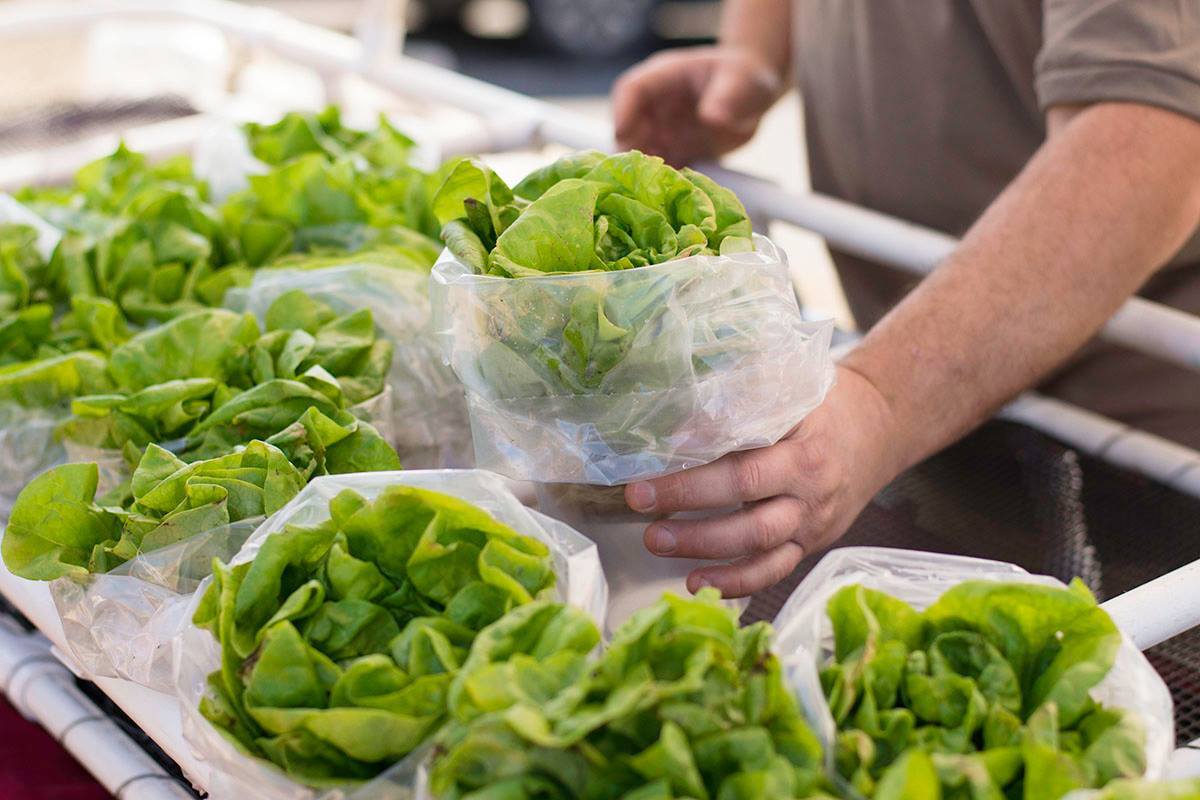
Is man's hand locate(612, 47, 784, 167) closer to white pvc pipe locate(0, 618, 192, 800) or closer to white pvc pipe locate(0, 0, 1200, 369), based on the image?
white pvc pipe locate(0, 0, 1200, 369)

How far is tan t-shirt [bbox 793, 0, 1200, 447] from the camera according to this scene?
1.55 meters

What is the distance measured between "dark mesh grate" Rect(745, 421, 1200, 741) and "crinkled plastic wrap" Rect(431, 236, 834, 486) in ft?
1.05

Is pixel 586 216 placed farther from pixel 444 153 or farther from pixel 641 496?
pixel 444 153

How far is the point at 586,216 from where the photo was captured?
0.85 m

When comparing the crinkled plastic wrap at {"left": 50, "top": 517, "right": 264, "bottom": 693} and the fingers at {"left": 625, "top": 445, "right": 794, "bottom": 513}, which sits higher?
the fingers at {"left": 625, "top": 445, "right": 794, "bottom": 513}

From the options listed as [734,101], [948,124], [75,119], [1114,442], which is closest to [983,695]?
[1114,442]

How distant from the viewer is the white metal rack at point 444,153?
88cm

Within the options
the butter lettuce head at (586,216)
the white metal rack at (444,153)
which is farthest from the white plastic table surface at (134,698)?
the butter lettuce head at (586,216)

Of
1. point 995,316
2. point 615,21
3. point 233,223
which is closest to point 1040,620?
point 995,316

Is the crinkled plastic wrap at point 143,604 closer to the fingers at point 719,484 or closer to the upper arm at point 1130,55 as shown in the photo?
the fingers at point 719,484

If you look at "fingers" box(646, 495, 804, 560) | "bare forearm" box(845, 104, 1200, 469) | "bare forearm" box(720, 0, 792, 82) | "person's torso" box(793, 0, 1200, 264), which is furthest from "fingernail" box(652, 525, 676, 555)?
"bare forearm" box(720, 0, 792, 82)

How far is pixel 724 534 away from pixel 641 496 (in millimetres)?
69

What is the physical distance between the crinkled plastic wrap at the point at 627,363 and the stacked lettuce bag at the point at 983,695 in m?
0.16

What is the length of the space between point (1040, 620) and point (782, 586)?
1.62ft
